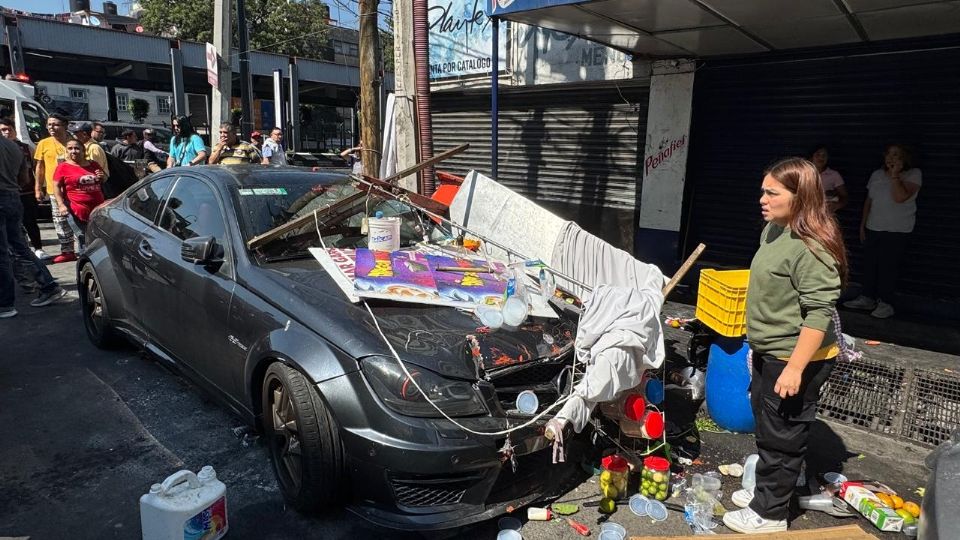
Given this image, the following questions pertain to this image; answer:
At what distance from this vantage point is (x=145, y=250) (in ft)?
13.1

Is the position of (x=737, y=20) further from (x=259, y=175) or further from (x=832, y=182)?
(x=259, y=175)

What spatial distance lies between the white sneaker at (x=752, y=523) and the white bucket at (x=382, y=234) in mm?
2494

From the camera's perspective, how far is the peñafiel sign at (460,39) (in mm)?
8523

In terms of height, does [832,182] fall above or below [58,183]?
above

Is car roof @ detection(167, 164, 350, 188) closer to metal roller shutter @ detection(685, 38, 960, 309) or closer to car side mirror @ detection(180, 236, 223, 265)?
car side mirror @ detection(180, 236, 223, 265)

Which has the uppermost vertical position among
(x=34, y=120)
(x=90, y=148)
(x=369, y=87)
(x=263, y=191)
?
(x=369, y=87)

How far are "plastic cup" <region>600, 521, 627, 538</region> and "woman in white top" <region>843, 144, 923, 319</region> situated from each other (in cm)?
477

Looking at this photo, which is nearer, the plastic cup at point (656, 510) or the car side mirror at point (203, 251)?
the plastic cup at point (656, 510)

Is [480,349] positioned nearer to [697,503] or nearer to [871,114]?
[697,503]

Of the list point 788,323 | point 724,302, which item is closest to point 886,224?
point 724,302

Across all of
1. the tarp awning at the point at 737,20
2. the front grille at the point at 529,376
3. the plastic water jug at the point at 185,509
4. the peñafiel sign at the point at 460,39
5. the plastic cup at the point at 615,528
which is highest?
the peñafiel sign at the point at 460,39

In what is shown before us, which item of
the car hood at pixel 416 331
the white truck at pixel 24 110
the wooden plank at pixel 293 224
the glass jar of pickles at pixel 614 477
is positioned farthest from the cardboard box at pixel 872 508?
the white truck at pixel 24 110

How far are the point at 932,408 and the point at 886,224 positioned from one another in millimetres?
2305

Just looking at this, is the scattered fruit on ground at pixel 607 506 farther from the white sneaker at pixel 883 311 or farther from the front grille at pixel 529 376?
the white sneaker at pixel 883 311
